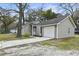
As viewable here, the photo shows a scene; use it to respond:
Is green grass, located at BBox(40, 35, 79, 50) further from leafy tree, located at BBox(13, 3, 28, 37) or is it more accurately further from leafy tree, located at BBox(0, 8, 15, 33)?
leafy tree, located at BBox(0, 8, 15, 33)

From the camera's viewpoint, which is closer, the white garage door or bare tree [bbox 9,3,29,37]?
bare tree [bbox 9,3,29,37]

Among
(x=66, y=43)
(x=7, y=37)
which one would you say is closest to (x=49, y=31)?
(x=66, y=43)

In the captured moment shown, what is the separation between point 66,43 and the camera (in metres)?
5.51

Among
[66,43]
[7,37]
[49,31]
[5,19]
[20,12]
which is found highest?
[20,12]

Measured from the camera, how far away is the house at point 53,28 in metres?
5.49

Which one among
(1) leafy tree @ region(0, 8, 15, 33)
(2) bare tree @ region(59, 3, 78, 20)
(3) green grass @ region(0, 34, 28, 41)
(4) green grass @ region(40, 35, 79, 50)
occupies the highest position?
(2) bare tree @ region(59, 3, 78, 20)

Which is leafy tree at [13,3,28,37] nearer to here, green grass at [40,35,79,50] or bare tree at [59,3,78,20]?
green grass at [40,35,79,50]

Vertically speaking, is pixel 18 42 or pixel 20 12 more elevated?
pixel 20 12

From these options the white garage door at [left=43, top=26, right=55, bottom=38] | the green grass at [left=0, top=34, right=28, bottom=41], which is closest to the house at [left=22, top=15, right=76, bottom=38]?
the white garage door at [left=43, top=26, right=55, bottom=38]

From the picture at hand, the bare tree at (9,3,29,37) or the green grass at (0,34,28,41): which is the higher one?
the bare tree at (9,3,29,37)

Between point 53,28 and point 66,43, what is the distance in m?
0.36

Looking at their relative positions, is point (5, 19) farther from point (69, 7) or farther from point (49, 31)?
point (69, 7)

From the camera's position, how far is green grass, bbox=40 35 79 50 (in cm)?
547

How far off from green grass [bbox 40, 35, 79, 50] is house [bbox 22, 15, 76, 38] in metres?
0.09
